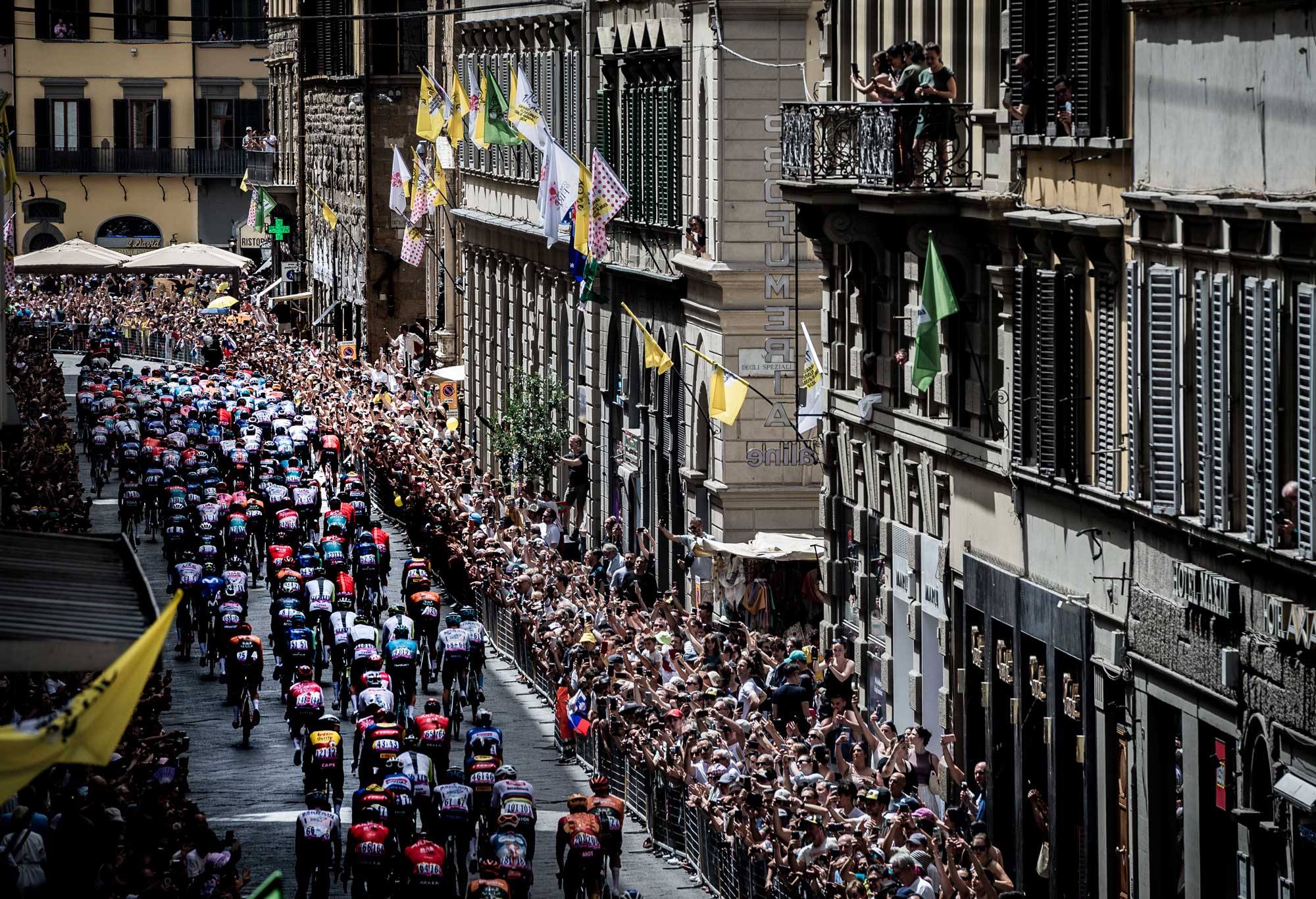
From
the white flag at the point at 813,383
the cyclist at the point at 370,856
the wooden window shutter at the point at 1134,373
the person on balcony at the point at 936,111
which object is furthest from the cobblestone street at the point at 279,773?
the person on balcony at the point at 936,111

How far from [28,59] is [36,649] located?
314 ft

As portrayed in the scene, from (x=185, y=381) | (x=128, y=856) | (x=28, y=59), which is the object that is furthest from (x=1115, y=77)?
(x=28, y=59)

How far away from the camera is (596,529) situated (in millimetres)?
46938

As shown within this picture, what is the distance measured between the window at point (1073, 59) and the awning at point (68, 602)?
8.94 m

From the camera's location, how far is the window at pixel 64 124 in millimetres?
105875

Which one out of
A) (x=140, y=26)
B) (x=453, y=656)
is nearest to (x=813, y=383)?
(x=453, y=656)

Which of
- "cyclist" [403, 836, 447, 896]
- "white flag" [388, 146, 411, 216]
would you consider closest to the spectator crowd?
"cyclist" [403, 836, 447, 896]

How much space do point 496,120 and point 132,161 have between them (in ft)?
210

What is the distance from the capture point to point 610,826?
24.6 meters

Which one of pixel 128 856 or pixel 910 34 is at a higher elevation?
pixel 910 34

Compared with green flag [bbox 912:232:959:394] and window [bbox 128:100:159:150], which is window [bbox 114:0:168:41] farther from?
green flag [bbox 912:232:959:394]

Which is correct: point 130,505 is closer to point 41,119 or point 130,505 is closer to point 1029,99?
point 1029,99

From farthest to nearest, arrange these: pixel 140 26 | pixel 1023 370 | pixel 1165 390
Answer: pixel 140 26, pixel 1023 370, pixel 1165 390

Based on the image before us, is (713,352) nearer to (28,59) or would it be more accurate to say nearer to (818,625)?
(818,625)
